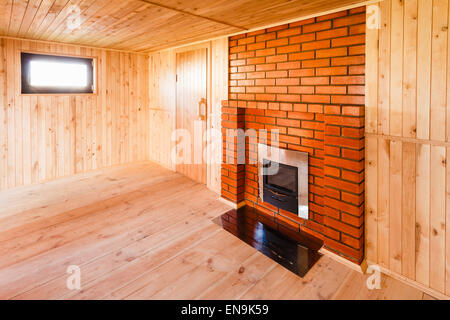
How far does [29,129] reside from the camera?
13.5 ft

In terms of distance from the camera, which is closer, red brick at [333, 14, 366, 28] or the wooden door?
red brick at [333, 14, 366, 28]

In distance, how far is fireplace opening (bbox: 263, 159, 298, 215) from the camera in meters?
2.88

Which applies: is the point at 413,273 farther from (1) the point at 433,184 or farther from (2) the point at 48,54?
Answer: (2) the point at 48,54

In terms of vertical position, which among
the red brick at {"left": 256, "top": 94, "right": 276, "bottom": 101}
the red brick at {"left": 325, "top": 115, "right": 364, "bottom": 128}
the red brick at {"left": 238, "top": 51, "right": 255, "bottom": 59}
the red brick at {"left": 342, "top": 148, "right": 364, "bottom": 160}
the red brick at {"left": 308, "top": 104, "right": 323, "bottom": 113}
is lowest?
the red brick at {"left": 342, "top": 148, "right": 364, "bottom": 160}

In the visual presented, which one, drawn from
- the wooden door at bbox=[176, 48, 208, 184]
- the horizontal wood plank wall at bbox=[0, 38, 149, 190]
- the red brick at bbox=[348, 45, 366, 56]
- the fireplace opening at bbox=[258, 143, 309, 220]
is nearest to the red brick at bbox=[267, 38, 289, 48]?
the red brick at bbox=[348, 45, 366, 56]

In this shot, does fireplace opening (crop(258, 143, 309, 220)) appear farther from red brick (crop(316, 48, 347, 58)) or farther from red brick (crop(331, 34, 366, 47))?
red brick (crop(331, 34, 366, 47))

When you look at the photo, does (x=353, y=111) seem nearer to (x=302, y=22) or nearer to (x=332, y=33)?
(x=332, y=33)

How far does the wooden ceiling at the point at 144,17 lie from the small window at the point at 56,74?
41 centimetres

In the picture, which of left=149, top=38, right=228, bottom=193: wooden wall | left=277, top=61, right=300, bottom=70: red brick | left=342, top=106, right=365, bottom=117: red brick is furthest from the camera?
left=149, top=38, right=228, bottom=193: wooden wall

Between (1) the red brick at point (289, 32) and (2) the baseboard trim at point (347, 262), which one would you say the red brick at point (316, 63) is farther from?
(2) the baseboard trim at point (347, 262)

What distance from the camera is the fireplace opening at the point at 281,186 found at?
9.44 ft

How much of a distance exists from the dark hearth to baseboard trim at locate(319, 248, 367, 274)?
0.07 metres

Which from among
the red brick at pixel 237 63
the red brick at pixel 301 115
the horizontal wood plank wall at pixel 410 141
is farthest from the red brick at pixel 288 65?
the horizontal wood plank wall at pixel 410 141
